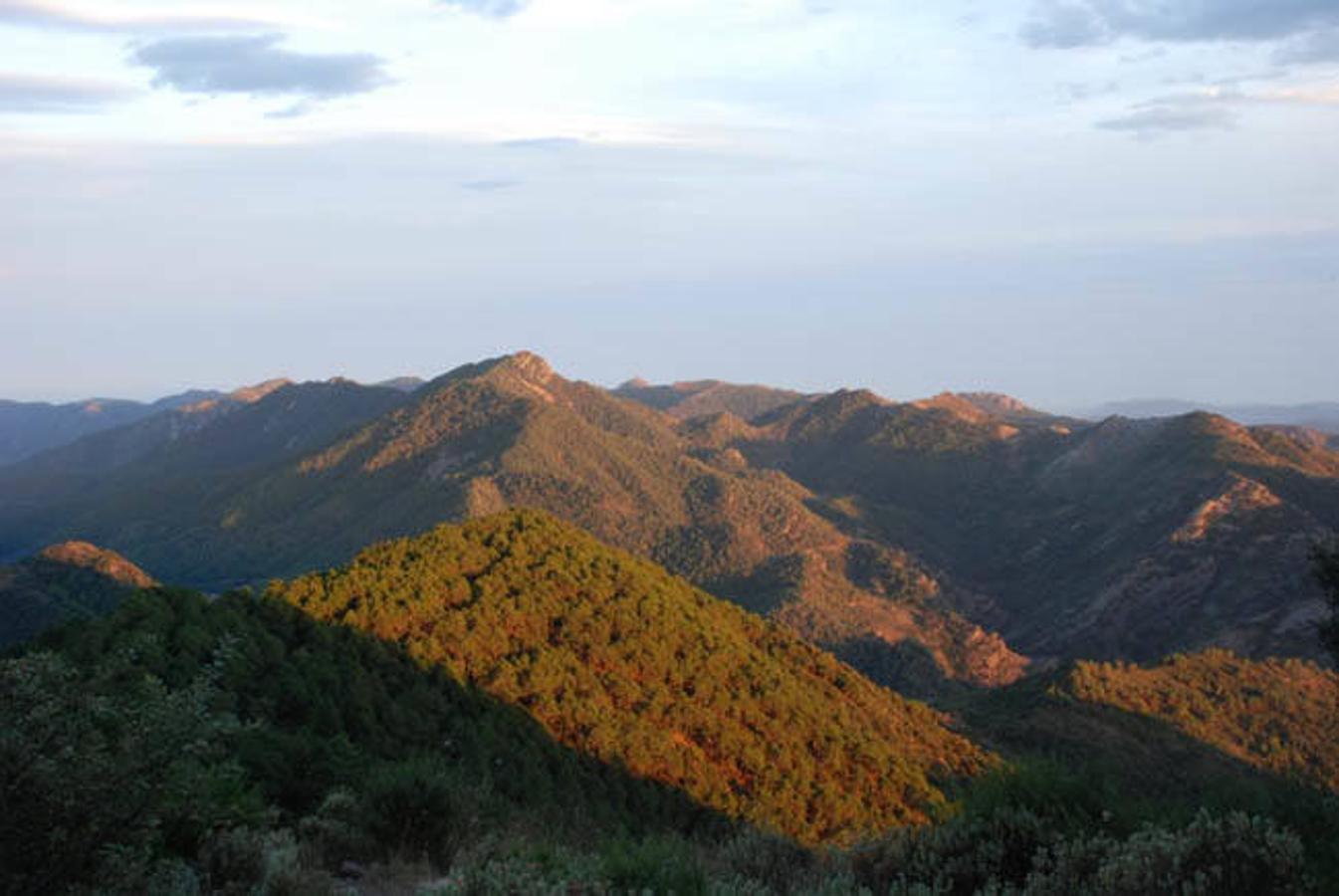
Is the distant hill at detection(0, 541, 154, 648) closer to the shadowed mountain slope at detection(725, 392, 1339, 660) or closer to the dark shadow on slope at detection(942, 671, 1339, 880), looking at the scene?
the dark shadow on slope at detection(942, 671, 1339, 880)

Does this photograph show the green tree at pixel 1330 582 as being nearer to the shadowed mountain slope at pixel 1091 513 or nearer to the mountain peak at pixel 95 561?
the shadowed mountain slope at pixel 1091 513

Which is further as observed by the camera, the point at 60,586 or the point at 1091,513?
the point at 1091,513

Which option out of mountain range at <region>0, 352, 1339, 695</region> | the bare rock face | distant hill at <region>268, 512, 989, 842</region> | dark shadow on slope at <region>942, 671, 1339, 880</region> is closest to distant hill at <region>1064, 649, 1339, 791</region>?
dark shadow on slope at <region>942, 671, 1339, 880</region>

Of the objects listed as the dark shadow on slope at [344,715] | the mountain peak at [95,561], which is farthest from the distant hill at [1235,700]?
the mountain peak at [95,561]

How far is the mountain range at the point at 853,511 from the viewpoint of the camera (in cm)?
8556

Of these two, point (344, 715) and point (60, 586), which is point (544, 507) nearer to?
point (60, 586)

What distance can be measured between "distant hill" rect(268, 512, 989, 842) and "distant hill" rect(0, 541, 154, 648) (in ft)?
95.9

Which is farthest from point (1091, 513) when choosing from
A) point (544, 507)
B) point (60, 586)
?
point (60, 586)

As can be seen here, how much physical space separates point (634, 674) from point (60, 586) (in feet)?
173

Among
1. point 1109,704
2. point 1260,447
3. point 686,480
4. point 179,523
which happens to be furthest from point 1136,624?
point 179,523

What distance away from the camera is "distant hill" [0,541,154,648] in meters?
55.9

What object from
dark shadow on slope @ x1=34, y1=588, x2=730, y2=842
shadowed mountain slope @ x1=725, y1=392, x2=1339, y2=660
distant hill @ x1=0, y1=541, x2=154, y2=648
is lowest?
shadowed mountain slope @ x1=725, y1=392, x2=1339, y2=660

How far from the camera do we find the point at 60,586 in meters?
64.9

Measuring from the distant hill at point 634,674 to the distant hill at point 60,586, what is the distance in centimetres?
2924
